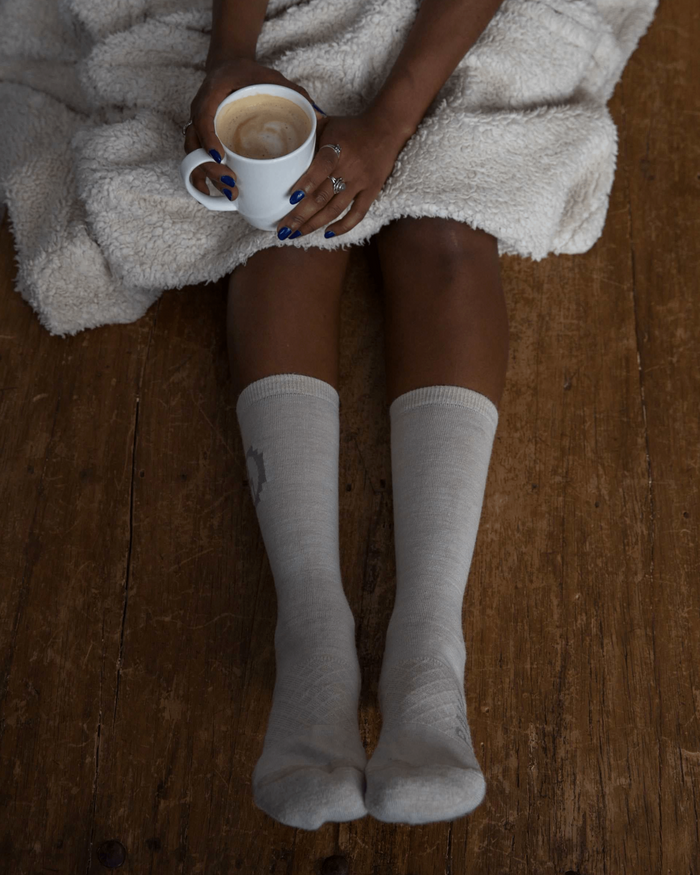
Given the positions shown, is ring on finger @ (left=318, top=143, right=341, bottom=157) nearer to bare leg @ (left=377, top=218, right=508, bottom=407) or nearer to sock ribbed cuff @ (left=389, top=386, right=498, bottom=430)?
bare leg @ (left=377, top=218, right=508, bottom=407)

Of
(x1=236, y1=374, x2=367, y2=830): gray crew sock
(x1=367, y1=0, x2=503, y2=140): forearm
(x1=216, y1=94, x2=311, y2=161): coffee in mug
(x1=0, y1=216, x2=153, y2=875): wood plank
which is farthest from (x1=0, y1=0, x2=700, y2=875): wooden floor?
(x1=216, y1=94, x2=311, y2=161): coffee in mug

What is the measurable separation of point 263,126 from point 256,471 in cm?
33

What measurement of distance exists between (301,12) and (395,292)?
36cm

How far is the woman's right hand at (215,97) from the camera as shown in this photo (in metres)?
0.74

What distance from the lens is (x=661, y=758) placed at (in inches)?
32.2

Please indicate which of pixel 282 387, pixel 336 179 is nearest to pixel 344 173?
pixel 336 179

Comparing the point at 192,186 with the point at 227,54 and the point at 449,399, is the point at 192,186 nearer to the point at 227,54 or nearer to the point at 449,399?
the point at 227,54

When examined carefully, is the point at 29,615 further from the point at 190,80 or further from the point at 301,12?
the point at 301,12

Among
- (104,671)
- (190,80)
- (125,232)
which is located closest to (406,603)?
(104,671)

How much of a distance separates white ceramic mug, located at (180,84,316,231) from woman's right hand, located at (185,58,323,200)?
1 cm

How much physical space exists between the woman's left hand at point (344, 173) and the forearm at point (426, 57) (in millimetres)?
22

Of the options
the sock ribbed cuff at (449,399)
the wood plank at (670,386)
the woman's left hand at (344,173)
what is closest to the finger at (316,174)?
the woman's left hand at (344,173)

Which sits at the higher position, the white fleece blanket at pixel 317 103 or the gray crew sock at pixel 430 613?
the white fleece blanket at pixel 317 103

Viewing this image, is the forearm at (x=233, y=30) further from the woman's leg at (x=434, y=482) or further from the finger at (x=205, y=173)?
the woman's leg at (x=434, y=482)
